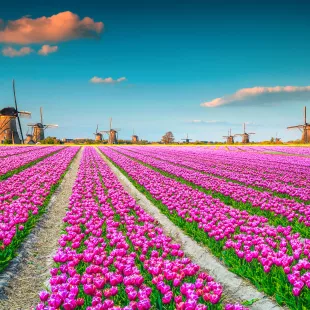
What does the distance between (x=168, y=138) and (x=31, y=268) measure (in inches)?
4980

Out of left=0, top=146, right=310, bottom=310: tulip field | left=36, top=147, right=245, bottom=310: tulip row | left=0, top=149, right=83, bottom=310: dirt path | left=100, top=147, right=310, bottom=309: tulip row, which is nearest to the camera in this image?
left=36, top=147, right=245, bottom=310: tulip row

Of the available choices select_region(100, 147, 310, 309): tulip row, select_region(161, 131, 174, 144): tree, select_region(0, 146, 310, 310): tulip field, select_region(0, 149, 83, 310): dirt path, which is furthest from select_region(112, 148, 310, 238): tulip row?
select_region(161, 131, 174, 144): tree

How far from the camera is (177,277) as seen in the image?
14.1 ft

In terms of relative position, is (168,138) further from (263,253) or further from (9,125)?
(263,253)

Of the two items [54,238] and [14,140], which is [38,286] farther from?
[14,140]

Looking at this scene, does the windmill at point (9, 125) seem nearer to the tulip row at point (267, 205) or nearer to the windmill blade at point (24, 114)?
the windmill blade at point (24, 114)

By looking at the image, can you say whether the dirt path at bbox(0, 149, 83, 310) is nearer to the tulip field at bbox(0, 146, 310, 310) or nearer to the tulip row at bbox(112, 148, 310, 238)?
the tulip field at bbox(0, 146, 310, 310)

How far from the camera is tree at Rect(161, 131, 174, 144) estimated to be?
127281 millimetres

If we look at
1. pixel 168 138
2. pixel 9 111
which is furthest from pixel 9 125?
pixel 168 138

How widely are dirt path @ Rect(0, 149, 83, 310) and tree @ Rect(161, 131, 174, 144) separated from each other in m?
117

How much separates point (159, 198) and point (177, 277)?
7.28 metres

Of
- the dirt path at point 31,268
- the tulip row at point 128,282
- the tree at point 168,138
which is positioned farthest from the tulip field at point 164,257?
the tree at point 168,138

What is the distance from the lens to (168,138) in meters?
132

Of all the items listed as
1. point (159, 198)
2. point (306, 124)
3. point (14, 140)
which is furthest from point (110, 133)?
point (159, 198)
